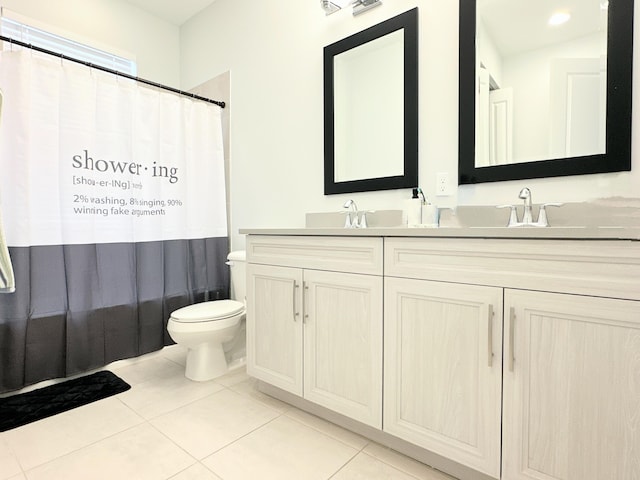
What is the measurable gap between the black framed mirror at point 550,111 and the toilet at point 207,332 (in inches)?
57.1

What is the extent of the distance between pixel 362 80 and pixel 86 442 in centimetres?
216

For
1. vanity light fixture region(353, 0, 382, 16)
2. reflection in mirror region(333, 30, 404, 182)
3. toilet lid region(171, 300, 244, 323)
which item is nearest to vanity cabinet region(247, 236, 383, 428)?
toilet lid region(171, 300, 244, 323)

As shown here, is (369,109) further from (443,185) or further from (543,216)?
(543,216)

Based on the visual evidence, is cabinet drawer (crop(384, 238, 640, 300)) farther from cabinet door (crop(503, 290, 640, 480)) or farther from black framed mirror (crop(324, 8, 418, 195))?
black framed mirror (crop(324, 8, 418, 195))

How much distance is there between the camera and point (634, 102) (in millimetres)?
1241

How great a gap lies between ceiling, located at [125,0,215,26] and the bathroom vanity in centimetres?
239

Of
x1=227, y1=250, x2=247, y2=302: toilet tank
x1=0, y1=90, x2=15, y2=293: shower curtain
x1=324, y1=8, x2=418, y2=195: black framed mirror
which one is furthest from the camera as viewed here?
x1=227, y1=250, x2=247, y2=302: toilet tank

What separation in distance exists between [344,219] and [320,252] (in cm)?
Answer: 49

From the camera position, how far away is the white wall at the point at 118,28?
2.38 meters

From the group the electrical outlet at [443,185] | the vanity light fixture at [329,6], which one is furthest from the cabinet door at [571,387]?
the vanity light fixture at [329,6]

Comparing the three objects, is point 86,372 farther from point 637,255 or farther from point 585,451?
point 637,255

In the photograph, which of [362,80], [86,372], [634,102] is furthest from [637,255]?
[86,372]

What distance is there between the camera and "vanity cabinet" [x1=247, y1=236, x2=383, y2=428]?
1346 millimetres

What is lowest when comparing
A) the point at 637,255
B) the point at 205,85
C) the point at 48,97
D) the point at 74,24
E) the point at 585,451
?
the point at 585,451
